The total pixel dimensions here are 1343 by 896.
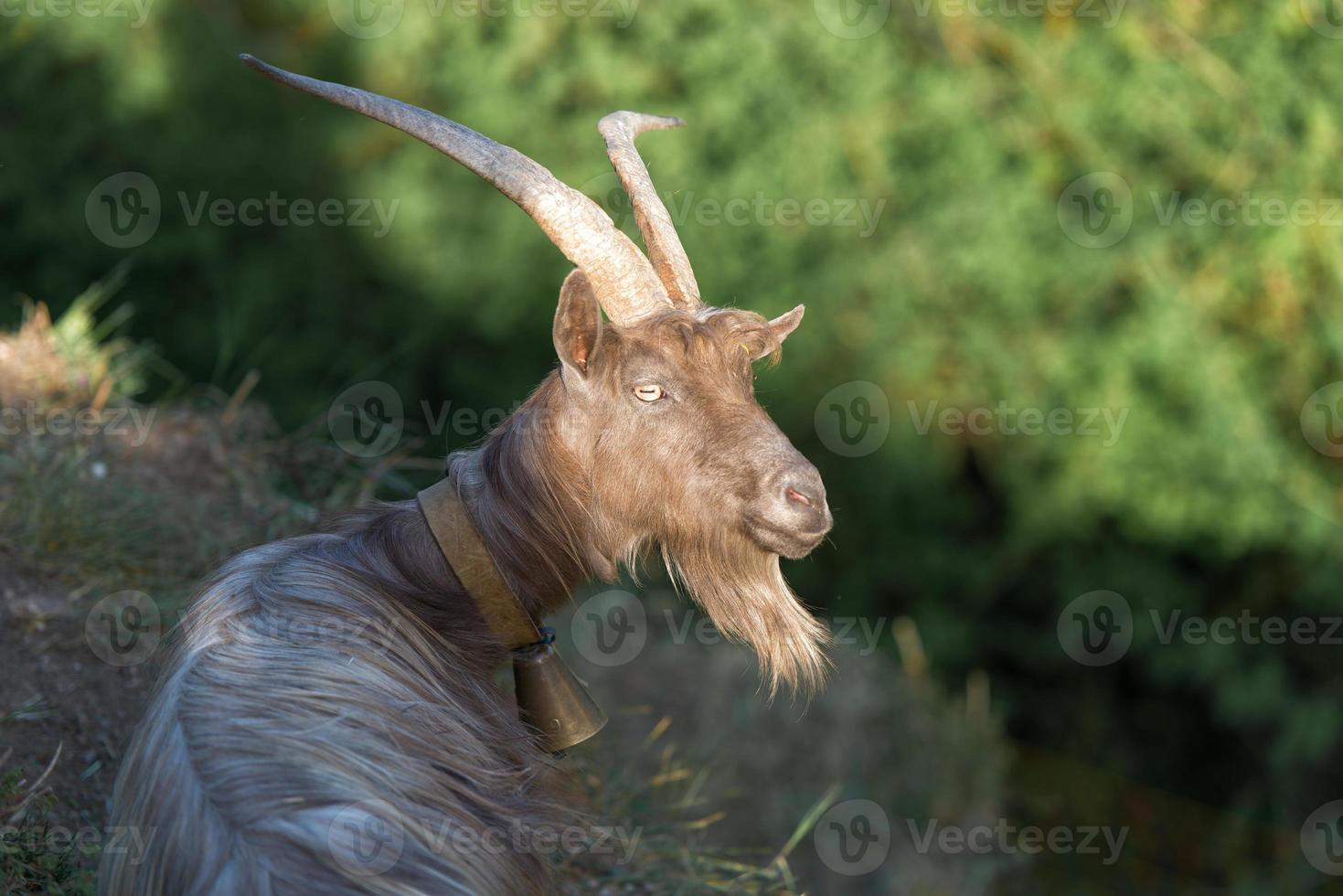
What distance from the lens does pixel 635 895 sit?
13.2ft

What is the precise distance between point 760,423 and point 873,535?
5024 mm

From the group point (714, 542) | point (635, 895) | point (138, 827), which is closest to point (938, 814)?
point (635, 895)

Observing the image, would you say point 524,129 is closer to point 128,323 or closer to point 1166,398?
point 128,323
